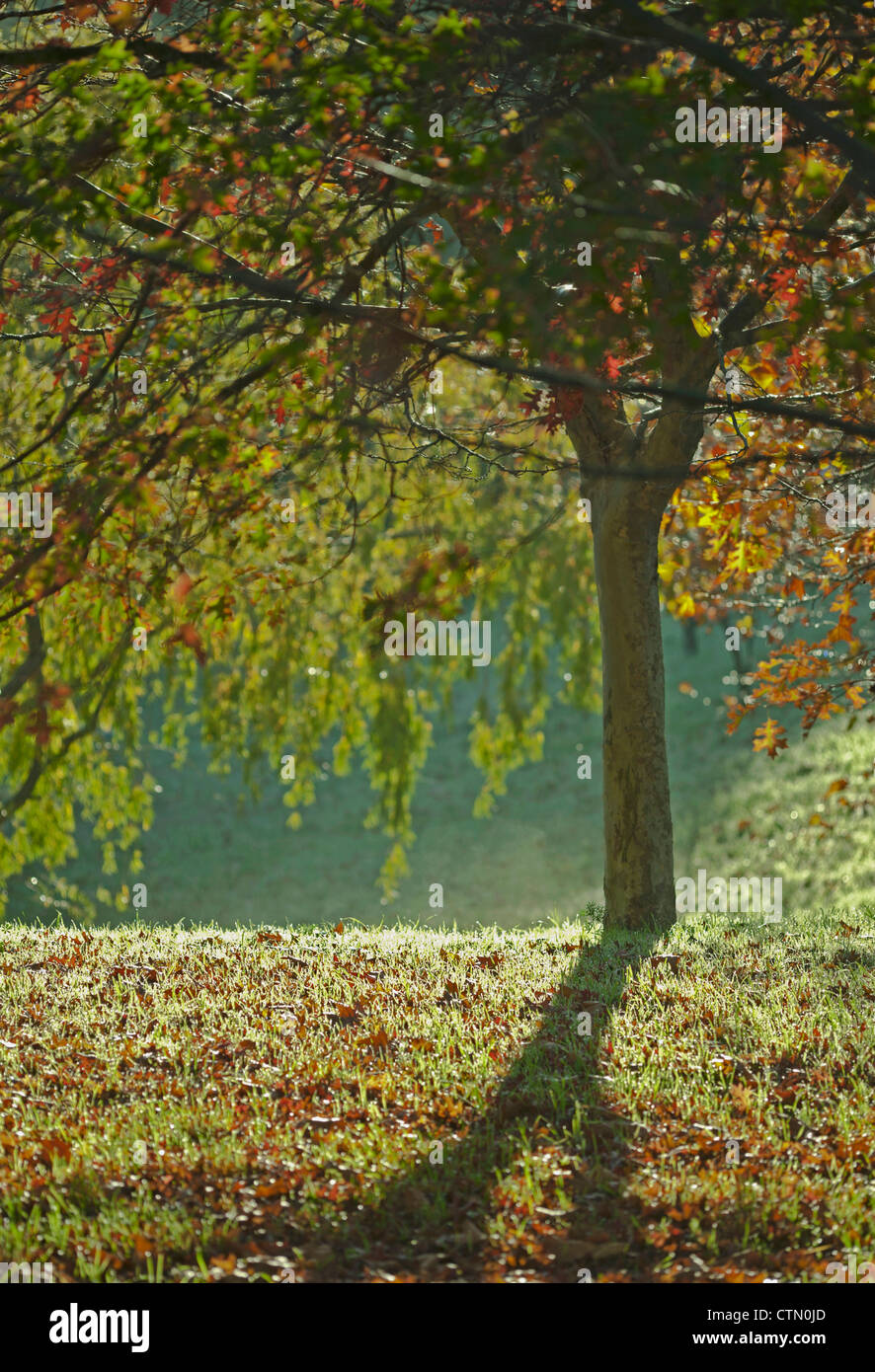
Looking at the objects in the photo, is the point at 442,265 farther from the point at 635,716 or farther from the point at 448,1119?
the point at 448,1119

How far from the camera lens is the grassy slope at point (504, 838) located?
17.9 meters

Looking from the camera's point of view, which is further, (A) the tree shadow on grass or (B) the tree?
(B) the tree

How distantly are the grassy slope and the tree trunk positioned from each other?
7913 millimetres

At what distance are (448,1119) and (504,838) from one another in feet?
52.7

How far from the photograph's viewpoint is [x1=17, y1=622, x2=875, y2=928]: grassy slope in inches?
704

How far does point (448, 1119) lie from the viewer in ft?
15.6

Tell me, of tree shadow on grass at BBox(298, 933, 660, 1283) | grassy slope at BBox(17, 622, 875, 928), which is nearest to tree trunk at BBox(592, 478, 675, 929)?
tree shadow on grass at BBox(298, 933, 660, 1283)

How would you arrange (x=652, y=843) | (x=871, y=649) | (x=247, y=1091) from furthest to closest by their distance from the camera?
(x=871, y=649), (x=652, y=843), (x=247, y=1091)

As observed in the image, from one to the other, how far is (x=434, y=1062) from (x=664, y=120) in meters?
4.22

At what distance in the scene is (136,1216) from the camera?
3.98 metres

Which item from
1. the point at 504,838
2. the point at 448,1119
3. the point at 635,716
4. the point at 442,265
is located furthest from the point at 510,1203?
the point at 504,838

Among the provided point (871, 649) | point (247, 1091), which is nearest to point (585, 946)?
point (247, 1091)

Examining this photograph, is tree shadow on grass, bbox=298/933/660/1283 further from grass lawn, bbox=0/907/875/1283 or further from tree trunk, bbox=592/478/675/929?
tree trunk, bbox=592/478/675/929

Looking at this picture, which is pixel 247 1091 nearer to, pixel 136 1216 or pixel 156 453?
pixel 136 1216
